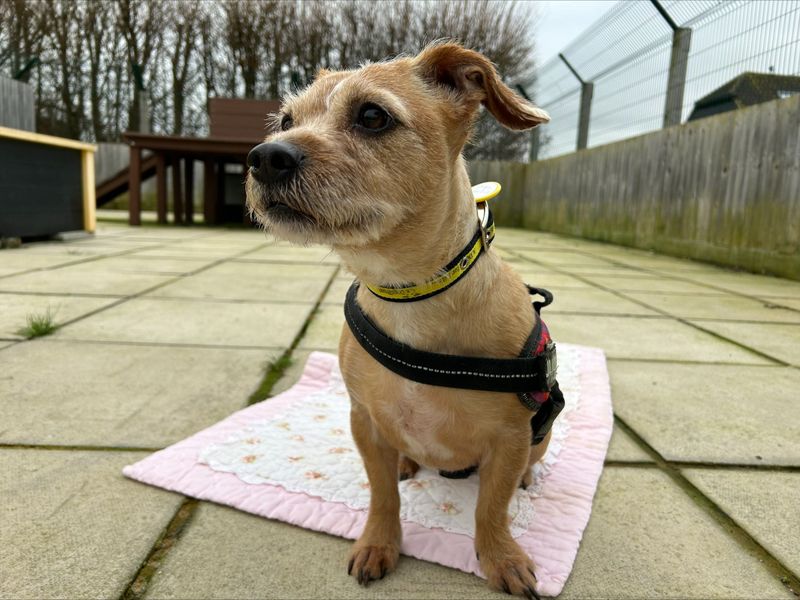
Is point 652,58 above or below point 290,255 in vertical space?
above

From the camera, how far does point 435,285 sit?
141 centimetres

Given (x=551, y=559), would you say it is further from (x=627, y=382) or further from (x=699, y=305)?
(x=699, y=305)

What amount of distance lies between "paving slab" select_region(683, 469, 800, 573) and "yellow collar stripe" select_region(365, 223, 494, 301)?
102 cm

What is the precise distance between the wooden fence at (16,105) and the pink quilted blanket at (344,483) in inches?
485

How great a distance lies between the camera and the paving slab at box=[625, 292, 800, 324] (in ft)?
13.6

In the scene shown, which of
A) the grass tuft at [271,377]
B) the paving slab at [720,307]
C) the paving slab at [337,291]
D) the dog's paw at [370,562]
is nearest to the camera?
the dog's paw at [370,562]

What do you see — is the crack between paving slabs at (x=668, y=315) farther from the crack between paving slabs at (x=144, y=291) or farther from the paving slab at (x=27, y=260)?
the paving slab at (x=27, y=260)

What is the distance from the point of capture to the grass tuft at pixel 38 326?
9.82ft

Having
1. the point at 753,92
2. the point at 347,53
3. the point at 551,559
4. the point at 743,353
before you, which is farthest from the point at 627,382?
the point at 347,53

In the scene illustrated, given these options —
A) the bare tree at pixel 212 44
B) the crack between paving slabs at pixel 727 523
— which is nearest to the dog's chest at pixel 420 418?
the crack between paving slabs at pixel 727 523

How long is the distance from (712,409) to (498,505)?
1381mm

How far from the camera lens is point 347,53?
17812 millimetres

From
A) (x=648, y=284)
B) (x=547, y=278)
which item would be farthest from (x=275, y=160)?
(x=648, y=284)

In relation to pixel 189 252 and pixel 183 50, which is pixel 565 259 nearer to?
pixel 189 252
